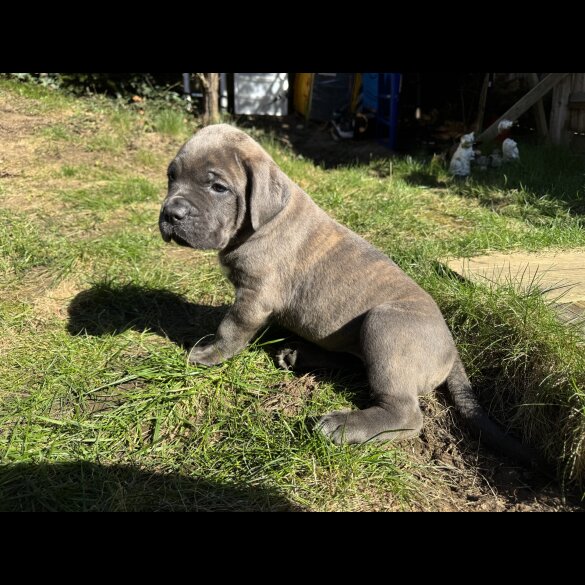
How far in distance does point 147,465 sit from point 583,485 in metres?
2.62

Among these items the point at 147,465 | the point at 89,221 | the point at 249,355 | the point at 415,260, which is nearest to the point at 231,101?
the point at 89,221

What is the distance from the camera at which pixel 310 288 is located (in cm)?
404

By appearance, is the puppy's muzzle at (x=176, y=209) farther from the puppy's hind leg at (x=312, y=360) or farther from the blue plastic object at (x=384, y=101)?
the blue plastic object at (x=384, y=101)

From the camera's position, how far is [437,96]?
13523 millimetres

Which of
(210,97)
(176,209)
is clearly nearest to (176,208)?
(176,209)

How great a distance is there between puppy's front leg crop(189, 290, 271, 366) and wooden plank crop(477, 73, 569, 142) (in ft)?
26.6

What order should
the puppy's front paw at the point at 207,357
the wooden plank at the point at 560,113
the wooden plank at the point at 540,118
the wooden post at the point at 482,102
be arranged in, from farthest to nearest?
1. the wooden post at the point at 482,102
2. the wooden plank at the point at 540,118
3. the wooden plank at the point at 560,113
4. the puppy's front paw at the point at 207,357

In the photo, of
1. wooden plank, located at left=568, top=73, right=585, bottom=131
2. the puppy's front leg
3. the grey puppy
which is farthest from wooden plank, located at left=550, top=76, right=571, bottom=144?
the puppy's front leg

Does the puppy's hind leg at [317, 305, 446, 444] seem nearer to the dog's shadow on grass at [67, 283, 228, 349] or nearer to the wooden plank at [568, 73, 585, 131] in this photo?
the dog's shadow on grass at [67, 283, 228, 349]

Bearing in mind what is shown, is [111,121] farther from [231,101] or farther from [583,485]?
[583,485]

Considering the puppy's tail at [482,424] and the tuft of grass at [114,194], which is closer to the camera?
the puppy's tail at [482,424]

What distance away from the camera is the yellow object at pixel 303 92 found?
49.9ft

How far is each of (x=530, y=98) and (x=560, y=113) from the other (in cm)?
82

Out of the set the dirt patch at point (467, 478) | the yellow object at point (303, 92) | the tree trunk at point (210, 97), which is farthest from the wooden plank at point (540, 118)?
the dirt patch at point (467, 478)
